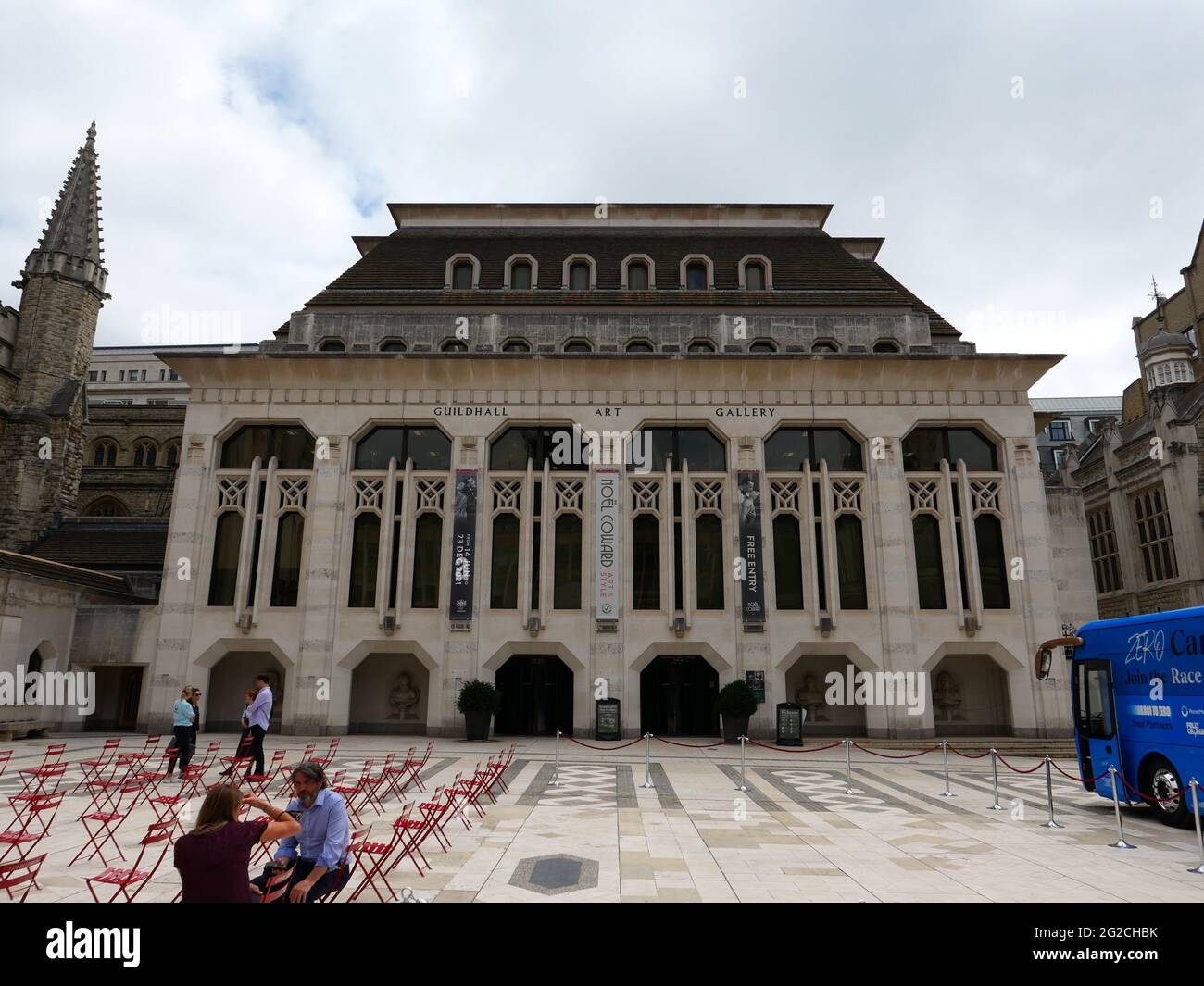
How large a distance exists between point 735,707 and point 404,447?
15710mm

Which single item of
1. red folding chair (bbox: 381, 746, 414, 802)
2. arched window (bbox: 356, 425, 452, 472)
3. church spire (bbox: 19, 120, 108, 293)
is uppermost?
church spire (bbox: 19, 120, 108, 293)

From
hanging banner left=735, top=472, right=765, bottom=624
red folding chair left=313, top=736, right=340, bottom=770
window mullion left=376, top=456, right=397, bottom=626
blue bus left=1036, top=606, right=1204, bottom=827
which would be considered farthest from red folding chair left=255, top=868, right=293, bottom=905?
hanging banner left=735, top=472, right=765, bottom=624

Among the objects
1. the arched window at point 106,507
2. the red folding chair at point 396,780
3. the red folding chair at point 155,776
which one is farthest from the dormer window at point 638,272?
the arched window at point 106,507

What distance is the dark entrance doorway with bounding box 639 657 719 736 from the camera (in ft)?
88.2

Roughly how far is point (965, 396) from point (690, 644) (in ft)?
47.2

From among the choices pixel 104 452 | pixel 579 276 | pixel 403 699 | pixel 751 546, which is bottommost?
pixel 403 699

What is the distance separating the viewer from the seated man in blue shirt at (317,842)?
5953mm

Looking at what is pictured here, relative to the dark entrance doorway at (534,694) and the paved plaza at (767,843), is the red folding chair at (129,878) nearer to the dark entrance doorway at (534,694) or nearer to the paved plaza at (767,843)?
the paved plaza at (767,843)

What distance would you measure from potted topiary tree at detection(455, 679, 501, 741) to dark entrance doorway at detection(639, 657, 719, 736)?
5826 mm

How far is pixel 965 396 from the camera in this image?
27.5m

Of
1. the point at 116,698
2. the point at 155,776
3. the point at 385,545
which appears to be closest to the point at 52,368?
the point at 116,698

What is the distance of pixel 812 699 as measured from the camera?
26.3 m

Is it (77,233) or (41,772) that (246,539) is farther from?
(77,233)

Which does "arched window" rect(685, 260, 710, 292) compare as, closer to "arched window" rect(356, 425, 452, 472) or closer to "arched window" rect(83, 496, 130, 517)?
"arched window" rect(356, 425, 452, 472)
